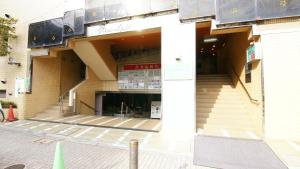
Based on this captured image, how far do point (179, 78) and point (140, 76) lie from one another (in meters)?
5.30

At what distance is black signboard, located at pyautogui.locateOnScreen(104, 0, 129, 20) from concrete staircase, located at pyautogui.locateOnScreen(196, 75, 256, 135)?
15.1 feet

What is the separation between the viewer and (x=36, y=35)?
8156mm

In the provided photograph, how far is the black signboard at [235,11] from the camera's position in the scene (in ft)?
16.4

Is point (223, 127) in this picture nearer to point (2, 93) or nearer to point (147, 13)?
point (147, 13)

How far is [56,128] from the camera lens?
653cm

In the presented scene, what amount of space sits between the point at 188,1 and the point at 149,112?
7989mm

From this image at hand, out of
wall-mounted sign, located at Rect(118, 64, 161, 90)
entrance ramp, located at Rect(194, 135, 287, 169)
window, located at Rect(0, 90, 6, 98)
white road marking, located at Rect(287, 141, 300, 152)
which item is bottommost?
entrance ramp, located at Rect(194, 135, 287, 169)

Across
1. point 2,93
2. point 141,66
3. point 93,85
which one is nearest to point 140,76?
point 141,66

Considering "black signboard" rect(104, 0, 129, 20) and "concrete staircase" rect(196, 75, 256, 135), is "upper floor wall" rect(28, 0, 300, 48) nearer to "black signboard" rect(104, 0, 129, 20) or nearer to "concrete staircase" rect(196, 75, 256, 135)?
"black signboard" rect(104, 0, 129, 20)

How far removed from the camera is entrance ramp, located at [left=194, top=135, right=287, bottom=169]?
3499mm

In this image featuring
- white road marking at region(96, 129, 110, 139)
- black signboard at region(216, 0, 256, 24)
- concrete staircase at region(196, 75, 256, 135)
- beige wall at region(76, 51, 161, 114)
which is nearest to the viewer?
black signboard at region(216, 0, 256, 24)

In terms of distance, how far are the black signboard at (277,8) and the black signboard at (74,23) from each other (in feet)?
20.9

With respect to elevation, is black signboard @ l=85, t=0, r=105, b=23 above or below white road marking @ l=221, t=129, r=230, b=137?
above

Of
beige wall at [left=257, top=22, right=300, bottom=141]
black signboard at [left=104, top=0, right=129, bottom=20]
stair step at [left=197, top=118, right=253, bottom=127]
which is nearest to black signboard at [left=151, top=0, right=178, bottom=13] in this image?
black signboard at [left=104, top=0, right=129, bottom=20]
